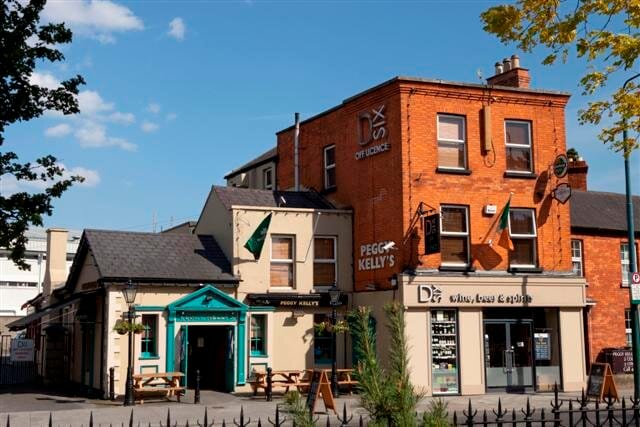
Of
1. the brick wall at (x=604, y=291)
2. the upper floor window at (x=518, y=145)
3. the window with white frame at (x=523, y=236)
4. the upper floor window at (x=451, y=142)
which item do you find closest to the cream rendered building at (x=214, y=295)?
the upper floor window at (x=451, y=142)

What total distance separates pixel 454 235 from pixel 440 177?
6.29 feet

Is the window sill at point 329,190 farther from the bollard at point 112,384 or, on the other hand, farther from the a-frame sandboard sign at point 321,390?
the bollard at point 112,384

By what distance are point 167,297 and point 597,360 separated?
1588 cm

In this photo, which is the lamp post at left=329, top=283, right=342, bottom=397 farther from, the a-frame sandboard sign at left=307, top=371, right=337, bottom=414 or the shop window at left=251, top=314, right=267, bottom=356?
the a-frame sandboard sign at left=307, top=371, right=337, bottom=414

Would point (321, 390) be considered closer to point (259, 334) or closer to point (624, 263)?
point (259, 334)

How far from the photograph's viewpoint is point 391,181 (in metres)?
25.1

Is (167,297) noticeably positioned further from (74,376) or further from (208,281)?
(74,376)

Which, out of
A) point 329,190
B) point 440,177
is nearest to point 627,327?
point 440,177

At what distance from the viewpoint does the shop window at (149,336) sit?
23.6m

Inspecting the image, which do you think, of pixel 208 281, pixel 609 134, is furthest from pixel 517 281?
pixel 609 134

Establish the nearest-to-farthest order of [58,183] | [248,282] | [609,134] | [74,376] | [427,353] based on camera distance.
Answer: [609,134] < [58,183] < [427,353] < [248,282] < [74,376]

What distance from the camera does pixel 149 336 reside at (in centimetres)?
2383

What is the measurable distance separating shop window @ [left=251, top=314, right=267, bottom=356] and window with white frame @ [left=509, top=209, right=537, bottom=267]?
8.43 metres

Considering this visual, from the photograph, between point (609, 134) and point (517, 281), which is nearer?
point (609, 134)
